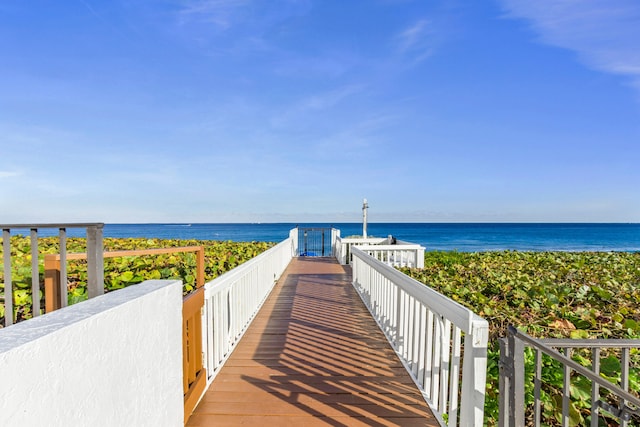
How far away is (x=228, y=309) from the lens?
333 cm

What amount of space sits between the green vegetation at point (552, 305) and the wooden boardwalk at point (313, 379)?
70cm

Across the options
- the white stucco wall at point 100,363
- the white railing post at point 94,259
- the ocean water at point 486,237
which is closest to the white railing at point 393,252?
the white stucco wall at point 100,363

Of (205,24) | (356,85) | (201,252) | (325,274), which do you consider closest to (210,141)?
(356,85)

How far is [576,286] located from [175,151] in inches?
594

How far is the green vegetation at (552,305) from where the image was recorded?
2.27 metres

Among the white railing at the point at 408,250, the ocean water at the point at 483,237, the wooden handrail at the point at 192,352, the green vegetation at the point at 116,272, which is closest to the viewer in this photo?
the wooden handrail at the point at 192,352

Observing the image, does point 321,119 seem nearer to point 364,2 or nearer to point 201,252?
point 364,2

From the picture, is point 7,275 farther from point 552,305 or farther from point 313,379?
point 552,305

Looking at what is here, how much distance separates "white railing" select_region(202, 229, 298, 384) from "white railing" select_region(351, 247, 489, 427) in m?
1.56

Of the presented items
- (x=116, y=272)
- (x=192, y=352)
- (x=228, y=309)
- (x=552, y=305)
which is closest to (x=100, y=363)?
(x=192, y=352)

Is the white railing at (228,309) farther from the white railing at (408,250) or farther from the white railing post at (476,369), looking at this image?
the white railing at (408,250)

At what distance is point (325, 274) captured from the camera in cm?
805

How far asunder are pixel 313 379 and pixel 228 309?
113 centimetres

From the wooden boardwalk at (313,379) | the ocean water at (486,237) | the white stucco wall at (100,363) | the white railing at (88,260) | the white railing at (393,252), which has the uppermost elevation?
the white railing at (88,260)
